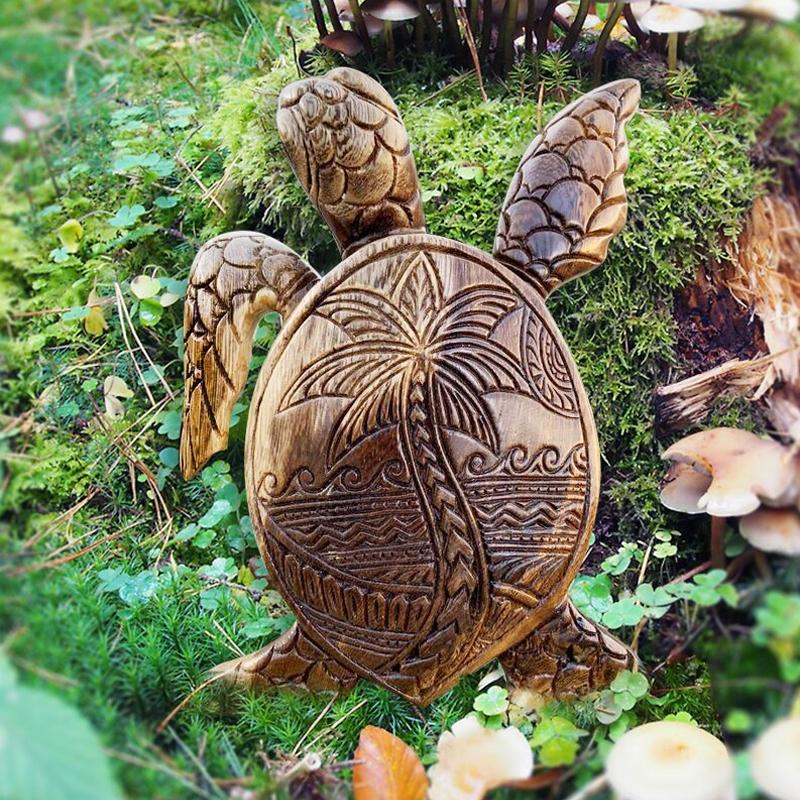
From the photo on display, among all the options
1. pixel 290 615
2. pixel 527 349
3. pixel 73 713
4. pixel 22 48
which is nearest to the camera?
pixel 73 713

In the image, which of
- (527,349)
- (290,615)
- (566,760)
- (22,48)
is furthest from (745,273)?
(22,48)

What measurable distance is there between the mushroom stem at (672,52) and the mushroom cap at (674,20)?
8 cm

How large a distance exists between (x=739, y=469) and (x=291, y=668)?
654 mm

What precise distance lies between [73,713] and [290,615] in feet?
1.67

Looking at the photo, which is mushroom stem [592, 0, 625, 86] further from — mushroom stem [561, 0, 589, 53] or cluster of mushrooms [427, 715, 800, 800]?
cluster of mushrooms [427, 715, 800, 800]

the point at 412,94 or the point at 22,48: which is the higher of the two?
the point at 22,48

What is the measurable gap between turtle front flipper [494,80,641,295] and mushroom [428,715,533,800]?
0.60 meters

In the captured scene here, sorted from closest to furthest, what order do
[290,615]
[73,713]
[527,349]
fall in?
[73,713], [527,349], [290,615]

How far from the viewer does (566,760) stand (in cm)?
107

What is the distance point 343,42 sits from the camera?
4.49ft

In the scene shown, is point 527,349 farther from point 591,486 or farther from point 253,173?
point 253,173

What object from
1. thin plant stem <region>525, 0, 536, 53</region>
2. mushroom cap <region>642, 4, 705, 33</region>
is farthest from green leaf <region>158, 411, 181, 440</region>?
mushroom cap <region>642, 4, 705, 33</region>

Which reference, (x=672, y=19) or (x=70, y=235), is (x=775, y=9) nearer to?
(x=672, y=19)

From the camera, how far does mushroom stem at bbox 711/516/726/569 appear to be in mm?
1074
